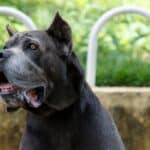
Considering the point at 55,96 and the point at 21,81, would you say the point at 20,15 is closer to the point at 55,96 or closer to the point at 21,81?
the point at 55,96

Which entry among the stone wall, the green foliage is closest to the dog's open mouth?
the stone wall

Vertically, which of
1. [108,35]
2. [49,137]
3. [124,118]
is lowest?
[124,118]

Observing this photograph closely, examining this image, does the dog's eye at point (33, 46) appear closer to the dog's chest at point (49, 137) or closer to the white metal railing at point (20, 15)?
the dog's chest at point (49, 137)

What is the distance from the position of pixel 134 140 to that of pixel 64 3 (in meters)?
2.90

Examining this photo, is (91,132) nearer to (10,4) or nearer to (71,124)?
(71,124)

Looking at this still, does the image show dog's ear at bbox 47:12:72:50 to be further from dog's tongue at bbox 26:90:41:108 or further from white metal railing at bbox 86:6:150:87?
white metal railing at bbox 86:6:150:87

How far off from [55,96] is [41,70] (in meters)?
0.20

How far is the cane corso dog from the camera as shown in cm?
487

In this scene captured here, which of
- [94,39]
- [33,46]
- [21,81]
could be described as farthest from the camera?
[94,39]

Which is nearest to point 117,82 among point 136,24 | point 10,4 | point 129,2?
point 136,24

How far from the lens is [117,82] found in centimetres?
749

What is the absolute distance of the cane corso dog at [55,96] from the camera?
4871 millimetres

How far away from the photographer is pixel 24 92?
489 cm

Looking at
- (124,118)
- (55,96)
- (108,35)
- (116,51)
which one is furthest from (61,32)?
(108,35)
